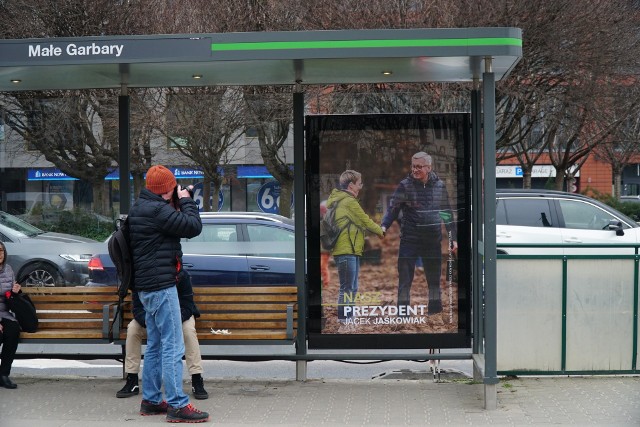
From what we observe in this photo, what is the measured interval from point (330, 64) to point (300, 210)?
134 centimetres

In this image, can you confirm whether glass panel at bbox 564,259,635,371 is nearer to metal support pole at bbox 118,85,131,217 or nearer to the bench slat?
metal support pole at bbox 118,85,131,217

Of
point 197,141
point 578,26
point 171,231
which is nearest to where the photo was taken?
point 171,231

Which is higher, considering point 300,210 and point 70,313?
point 300,210

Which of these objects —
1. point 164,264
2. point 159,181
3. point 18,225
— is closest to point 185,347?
point 164,264

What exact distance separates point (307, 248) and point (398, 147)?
4.06ft

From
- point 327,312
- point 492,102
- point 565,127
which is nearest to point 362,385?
point 327,312

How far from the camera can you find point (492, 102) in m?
6.68

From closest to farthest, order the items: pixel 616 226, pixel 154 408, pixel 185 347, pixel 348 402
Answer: pixel 154 408 → pixel 185 347 → pixel 348 402 → pixel 616 226

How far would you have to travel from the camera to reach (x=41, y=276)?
8.24 m

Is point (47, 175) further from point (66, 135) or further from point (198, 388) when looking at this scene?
point (198, 388)

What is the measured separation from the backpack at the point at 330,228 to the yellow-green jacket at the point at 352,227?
2cm

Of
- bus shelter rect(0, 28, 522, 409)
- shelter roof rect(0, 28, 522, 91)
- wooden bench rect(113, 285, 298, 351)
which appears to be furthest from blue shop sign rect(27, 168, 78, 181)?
wooden bench rect(113, 285, 298, 351)

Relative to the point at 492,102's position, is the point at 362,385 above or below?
below

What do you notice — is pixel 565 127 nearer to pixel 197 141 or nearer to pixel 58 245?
pixel 197 141
